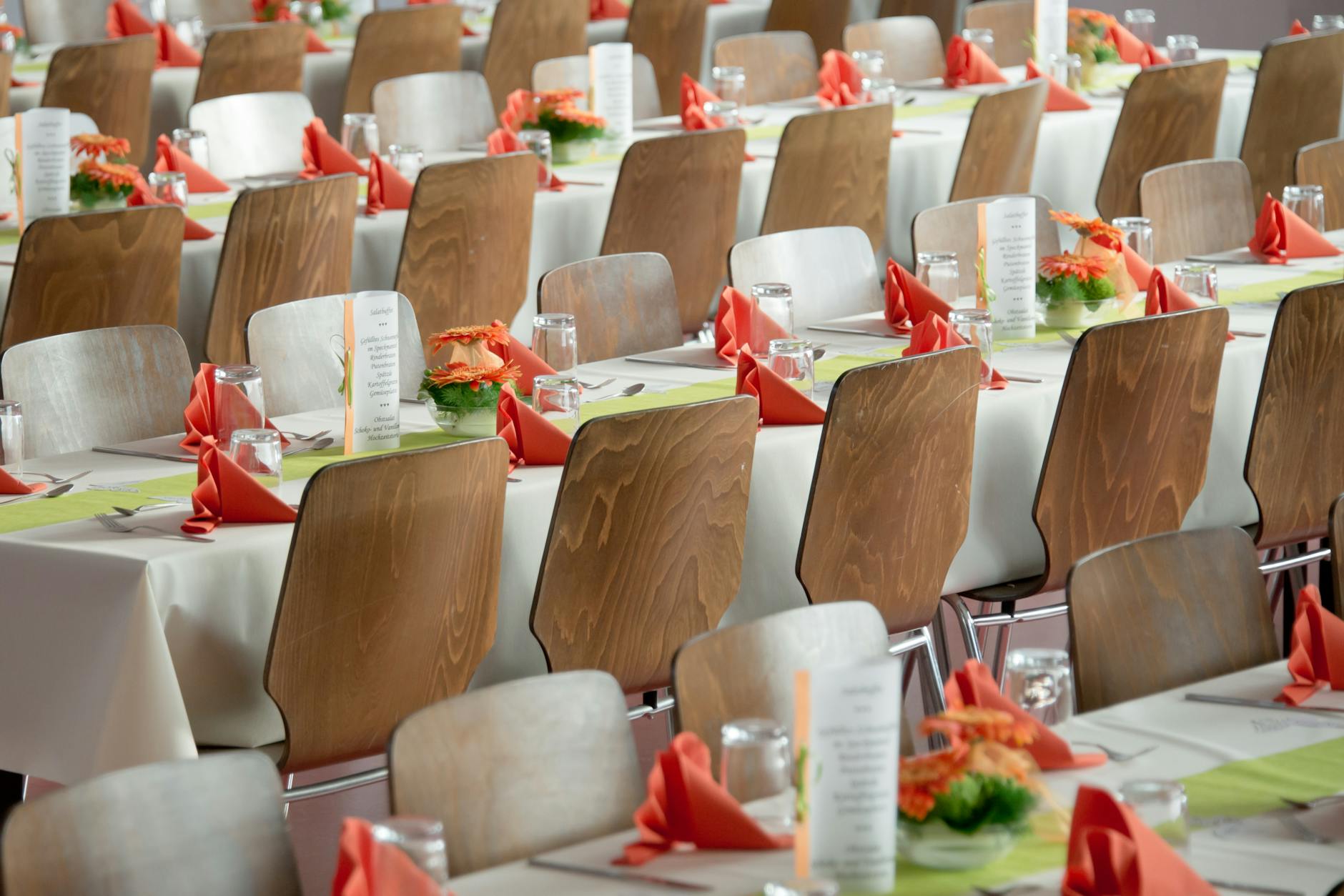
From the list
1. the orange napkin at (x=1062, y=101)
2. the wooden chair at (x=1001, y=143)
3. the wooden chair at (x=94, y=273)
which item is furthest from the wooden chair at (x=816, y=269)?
the orange napkin at (x=1062, y=101)

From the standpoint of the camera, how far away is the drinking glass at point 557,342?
4.14 metres

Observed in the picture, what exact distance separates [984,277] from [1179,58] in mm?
3639

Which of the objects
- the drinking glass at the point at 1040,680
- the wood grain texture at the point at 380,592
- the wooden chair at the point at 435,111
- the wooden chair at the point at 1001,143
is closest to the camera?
the drinking glass at the point at 1040,680

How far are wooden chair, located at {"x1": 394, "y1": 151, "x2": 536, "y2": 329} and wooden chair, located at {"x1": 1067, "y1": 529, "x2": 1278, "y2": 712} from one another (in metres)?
2.92

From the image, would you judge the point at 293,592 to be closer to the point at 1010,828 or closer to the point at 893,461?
the point at 893,461

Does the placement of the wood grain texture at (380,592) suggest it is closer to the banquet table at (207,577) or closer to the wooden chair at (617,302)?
the banquet table at (207,577)

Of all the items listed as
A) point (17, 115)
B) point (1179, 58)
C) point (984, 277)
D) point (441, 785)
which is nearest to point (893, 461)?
point (984, 277)

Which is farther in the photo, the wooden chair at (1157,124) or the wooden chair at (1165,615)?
the wooden chair at (1157,124)

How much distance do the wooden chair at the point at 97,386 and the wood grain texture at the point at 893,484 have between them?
1.39 meters

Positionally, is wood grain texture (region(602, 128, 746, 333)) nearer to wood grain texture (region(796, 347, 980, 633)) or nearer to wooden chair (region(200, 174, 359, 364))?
wooden chair (region(200, 174, 359, 364))

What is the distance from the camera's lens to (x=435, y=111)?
7.23 metres

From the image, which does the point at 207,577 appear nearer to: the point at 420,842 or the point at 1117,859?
the point at 420,842

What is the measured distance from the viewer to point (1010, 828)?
2.21m

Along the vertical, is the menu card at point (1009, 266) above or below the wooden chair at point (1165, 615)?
above
